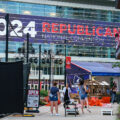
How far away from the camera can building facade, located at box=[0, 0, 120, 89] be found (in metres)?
68.2

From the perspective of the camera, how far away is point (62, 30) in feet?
230

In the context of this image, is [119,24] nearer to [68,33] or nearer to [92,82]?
[68,33]

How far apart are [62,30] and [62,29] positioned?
18 centimetres

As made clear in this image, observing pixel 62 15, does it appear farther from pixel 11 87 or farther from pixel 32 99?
pixel 11 87

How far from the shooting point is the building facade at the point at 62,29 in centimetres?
6819

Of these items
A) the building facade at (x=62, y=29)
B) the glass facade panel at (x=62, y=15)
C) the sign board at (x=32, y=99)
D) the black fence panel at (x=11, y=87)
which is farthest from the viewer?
the glass facade panel at (x=62, y=15)

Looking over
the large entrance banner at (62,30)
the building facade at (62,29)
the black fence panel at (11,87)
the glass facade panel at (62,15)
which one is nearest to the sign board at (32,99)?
the black fence panel at (11,87)

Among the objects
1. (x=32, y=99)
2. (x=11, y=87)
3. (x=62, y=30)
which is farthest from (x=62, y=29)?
(x=11, y=87)

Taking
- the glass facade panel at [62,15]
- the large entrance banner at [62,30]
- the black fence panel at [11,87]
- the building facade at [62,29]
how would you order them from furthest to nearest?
the glass facade panel at [62,15] → the building facade at [62,29] → the large entrance banner at [62,30] → the black fence panel at [11,87]

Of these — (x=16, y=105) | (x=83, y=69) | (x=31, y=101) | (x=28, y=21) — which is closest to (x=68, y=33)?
(x=28, y=21)

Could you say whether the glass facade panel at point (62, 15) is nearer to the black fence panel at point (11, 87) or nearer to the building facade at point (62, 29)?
the building facade at point (62, 29)

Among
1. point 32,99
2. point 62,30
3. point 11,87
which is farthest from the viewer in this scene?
point 62,30

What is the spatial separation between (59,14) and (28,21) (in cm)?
638

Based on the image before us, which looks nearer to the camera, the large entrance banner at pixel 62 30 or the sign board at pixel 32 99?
the sign board at pixel 32 99
